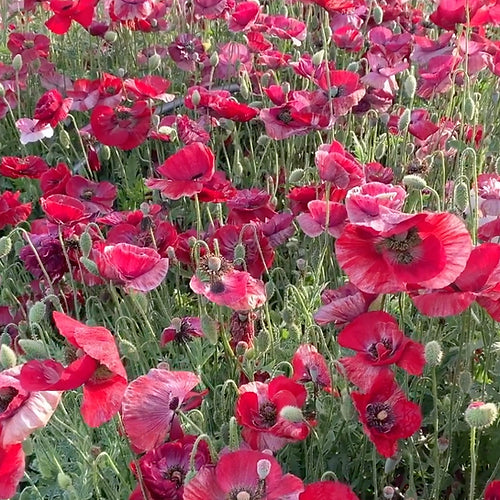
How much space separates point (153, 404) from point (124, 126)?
1.33 metres

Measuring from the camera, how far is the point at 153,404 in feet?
4.04

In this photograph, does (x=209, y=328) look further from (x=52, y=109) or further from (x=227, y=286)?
(x=52, y=109)

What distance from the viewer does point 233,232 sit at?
182 cm

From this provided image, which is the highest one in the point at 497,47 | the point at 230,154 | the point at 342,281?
the point at 497,47

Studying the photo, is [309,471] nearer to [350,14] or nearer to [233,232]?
[233,232]

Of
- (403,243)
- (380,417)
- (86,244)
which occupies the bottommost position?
(380,417)

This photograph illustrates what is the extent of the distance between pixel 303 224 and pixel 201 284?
Result: 1.05ft

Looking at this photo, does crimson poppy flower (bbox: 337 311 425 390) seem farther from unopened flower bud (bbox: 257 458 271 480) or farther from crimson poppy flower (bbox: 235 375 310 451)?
unopened flower bud (bbox: 257 458 271 480)

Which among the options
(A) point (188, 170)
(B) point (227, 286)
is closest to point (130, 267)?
(B) point (227, 286)

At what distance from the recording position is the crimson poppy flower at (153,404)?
119cm

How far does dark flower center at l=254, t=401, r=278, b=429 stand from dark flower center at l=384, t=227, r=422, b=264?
1.04 feet

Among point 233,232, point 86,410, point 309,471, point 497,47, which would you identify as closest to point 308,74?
Answer: point 497,47

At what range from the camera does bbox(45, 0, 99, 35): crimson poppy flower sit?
113 inches

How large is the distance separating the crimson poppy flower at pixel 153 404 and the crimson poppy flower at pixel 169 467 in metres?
0.03
